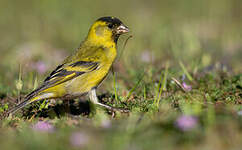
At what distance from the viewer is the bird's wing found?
511 centimetres

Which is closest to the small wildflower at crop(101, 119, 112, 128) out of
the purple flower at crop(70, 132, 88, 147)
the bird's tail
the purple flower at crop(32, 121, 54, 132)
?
the purple flower at crop(70, 132, 88, 147)

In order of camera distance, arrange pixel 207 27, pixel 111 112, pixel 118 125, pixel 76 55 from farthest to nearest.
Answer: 1. pixel 207 27
2. pixel 76 55
3. pixel 111 112
4. pixel 118 125

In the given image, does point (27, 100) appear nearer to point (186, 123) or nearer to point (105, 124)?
point (105, 124)

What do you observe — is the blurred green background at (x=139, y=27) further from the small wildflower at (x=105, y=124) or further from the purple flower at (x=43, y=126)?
the small wildflower at (x=105, y=124)

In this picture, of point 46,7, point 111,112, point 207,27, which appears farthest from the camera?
point 46,7

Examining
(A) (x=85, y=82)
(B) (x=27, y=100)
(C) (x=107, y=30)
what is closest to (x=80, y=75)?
(A) (x=85, y=82)

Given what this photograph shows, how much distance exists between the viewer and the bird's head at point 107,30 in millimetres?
5809

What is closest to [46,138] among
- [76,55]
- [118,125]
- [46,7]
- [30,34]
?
[118,125]

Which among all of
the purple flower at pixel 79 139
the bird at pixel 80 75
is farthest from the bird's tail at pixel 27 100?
the purple flower at pixel 79 139

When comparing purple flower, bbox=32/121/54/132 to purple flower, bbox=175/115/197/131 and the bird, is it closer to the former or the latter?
the bird

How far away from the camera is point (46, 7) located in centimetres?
1159

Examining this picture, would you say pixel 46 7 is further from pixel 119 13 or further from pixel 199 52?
pixel 199 52

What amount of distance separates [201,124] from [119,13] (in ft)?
30.0

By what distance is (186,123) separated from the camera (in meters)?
3.29
